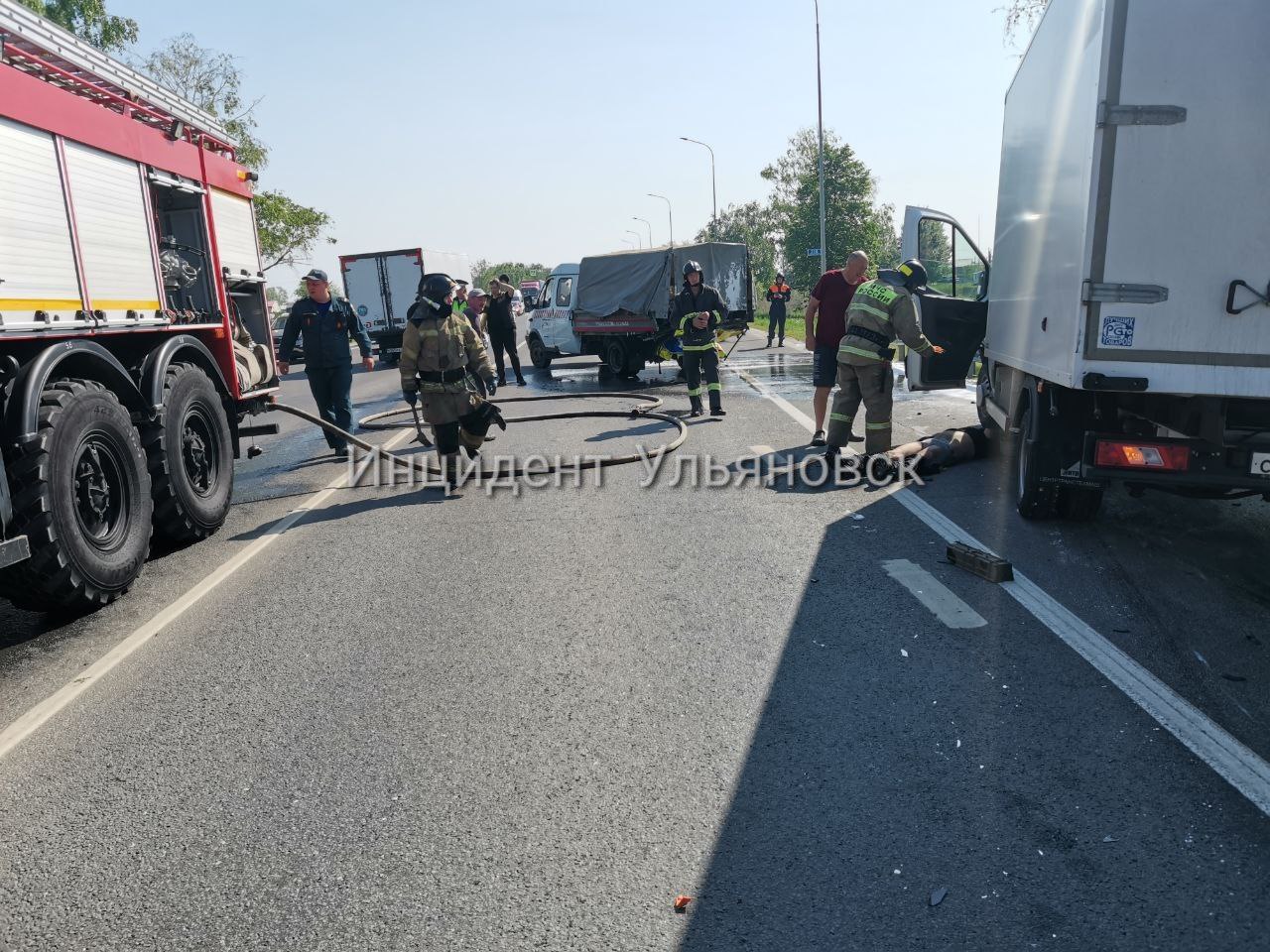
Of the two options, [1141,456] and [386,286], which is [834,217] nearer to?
[386,286]

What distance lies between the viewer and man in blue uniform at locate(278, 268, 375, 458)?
9914 mm

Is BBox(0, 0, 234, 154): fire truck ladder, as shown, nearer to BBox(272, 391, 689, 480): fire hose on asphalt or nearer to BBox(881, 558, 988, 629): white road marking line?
BBox(272, 391, 689, 480): fire hose on asphalt

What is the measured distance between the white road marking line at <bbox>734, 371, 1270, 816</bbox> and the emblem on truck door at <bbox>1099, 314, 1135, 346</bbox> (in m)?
1.34

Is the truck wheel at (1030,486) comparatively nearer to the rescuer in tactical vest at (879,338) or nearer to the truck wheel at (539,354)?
the rescuer in tactical vest at (879,338)

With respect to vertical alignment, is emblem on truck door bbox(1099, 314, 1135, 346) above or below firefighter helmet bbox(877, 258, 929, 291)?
below

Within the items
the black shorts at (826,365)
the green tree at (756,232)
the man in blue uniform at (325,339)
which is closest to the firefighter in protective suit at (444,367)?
the man in blue uniform at (325,339)

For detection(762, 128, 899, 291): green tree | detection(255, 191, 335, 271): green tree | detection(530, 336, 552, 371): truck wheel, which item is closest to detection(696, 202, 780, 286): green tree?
detection(762, 128, 899, 291): green tree

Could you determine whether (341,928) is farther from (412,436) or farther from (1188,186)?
(412,436)

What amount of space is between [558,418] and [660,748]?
362 inches

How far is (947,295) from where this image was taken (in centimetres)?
919

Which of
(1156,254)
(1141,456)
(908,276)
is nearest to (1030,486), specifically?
(1141,456)

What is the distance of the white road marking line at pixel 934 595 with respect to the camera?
461cm

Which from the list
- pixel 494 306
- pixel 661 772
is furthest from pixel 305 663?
pixel 494 306

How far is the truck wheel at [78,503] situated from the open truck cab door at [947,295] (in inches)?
265
